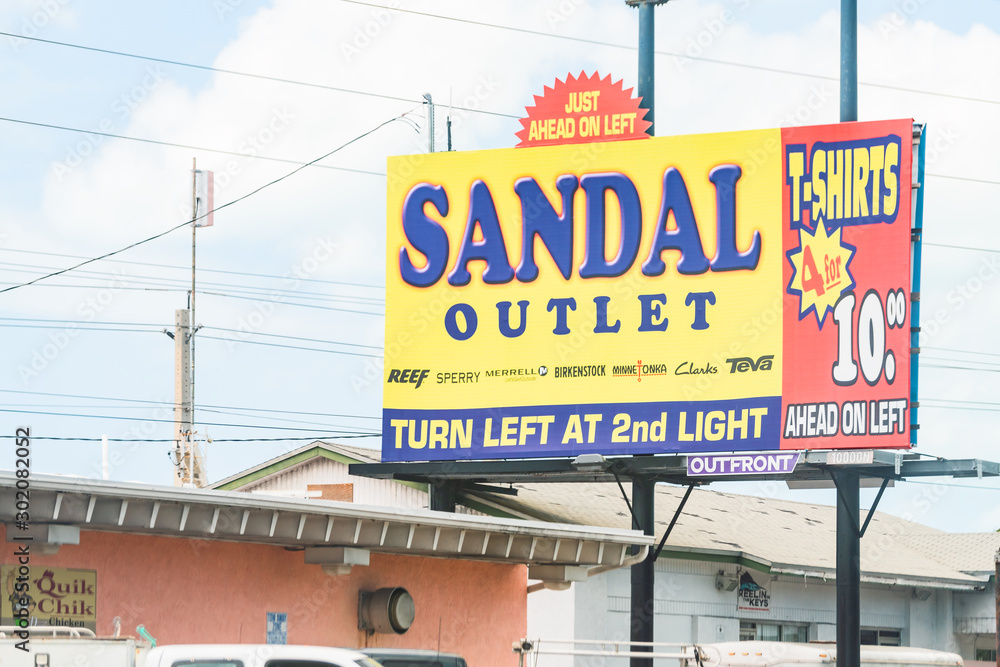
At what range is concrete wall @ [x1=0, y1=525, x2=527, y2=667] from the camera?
49.6 ft

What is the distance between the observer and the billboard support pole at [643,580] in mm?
22797

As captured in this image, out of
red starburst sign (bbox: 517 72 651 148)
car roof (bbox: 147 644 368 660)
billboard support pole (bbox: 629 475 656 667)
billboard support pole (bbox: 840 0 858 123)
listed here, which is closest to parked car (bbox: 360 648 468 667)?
car roof (bbox: 147 644 368 660)

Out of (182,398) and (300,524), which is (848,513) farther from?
(182,398)

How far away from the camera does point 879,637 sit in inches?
1202

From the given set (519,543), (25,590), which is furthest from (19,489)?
(519,543)

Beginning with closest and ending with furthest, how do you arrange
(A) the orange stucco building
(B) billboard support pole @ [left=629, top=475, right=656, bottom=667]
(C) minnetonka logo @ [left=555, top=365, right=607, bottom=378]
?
(A) the orange stucco building
(B) billboard support pole @ [left=629, top=475, right=656, bottom=667]
(C) minnetonka logo @ [left=555, top=365, right=607, bottom=378]

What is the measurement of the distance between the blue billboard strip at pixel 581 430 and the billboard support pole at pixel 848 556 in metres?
→ 1.50

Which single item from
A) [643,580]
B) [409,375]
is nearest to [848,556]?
[643,580]

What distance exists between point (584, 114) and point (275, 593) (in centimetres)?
1105

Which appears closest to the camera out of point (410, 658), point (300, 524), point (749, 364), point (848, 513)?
point (410, 658)

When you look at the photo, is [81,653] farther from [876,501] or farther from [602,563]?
[876,501]

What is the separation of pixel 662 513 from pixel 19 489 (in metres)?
17.5

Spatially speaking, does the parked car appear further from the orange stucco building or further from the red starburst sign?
the red starburst sign

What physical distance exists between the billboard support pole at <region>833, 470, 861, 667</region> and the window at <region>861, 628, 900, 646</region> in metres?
8.07
